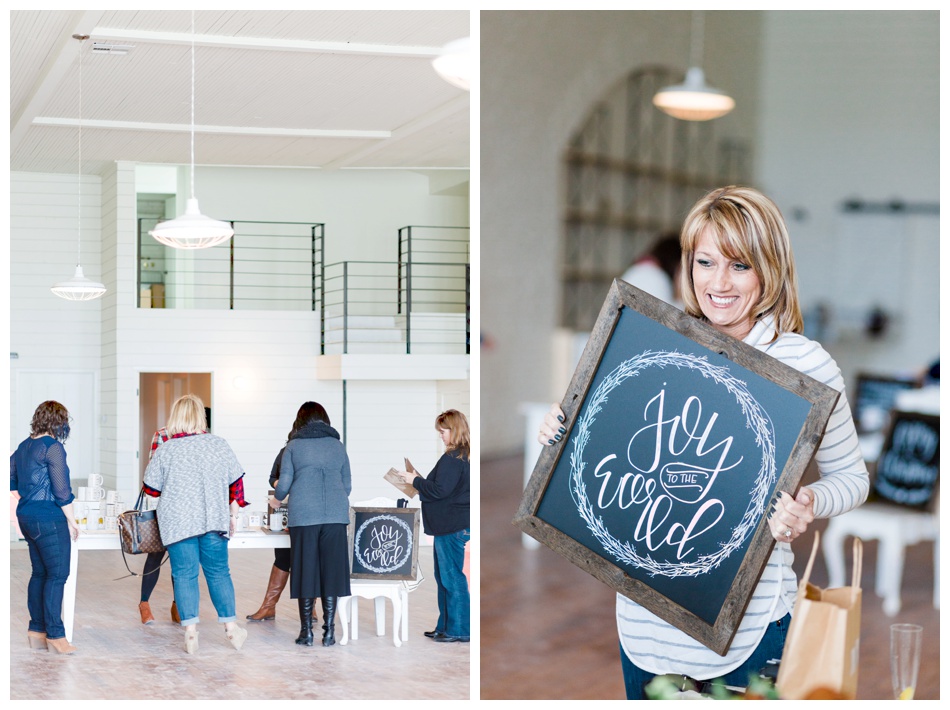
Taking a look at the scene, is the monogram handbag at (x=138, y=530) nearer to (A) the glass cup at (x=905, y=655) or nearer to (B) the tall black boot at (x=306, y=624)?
(B) the tall black boot at (x=306, y=624)

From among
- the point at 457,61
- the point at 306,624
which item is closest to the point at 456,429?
the point at 306,624

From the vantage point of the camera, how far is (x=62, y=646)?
230 inches

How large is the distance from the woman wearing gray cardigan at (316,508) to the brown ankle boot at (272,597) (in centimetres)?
78

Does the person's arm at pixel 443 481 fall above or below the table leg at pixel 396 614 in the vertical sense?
above

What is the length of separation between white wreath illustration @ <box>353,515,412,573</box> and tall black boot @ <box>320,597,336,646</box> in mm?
283

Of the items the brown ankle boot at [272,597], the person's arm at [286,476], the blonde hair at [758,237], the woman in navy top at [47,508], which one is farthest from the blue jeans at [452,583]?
the blonde hair at [758,237]

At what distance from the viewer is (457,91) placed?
7887 mm

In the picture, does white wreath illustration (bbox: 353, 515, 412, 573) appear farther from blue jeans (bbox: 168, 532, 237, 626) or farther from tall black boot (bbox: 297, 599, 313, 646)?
blue jeans (bbox: 168, 532, 237, 626)

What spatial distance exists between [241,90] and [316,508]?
3.40 meters

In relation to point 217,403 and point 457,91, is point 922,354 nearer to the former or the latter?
point 457,91

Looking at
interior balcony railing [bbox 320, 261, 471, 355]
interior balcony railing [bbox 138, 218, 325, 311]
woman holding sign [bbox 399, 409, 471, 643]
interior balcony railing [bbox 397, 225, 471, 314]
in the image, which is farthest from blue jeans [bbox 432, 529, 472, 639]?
interior balcony railing [bbox 397, 225, 471, 314]

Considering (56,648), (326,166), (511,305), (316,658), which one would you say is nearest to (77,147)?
(326,166)

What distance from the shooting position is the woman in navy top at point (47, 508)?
559 cm

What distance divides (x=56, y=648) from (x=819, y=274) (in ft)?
15.0
